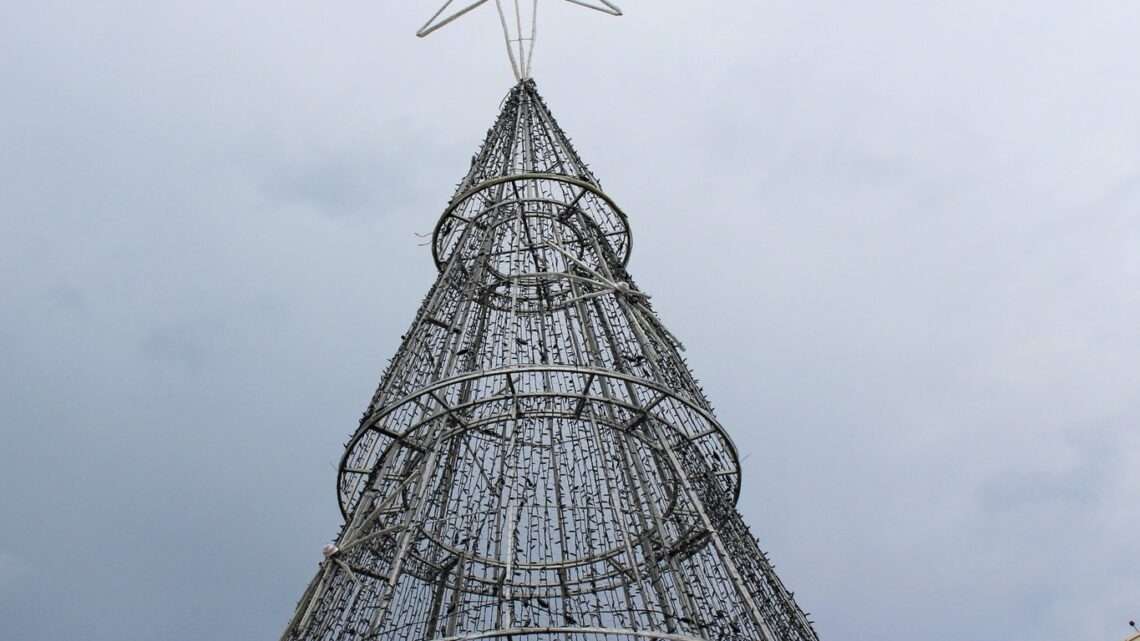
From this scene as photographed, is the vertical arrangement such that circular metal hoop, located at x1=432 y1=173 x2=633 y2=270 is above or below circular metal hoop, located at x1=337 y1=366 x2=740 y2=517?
above

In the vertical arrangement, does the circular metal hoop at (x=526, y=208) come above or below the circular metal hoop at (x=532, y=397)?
above

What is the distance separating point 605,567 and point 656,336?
5.58 meters

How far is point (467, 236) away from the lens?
2339 centimetres

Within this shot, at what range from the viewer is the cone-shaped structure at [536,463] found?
59.2ft

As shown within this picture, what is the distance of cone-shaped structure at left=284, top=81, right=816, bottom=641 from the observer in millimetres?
18031

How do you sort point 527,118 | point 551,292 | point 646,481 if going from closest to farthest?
1. point 646,481
2. point 551,292
3. point 527,118

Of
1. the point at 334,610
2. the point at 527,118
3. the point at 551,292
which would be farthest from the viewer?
the point at 527,118

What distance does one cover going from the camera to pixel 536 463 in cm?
2048

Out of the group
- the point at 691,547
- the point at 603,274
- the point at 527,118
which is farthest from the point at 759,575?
the point at 527,118

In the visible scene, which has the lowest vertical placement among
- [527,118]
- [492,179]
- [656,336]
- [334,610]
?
[334,610]

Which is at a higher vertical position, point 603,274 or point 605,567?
point 603,274

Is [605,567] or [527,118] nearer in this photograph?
[605,567]

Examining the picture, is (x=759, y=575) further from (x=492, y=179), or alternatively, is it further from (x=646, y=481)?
(x=492, y=179)

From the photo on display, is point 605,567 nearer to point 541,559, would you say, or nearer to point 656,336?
point 541,559
